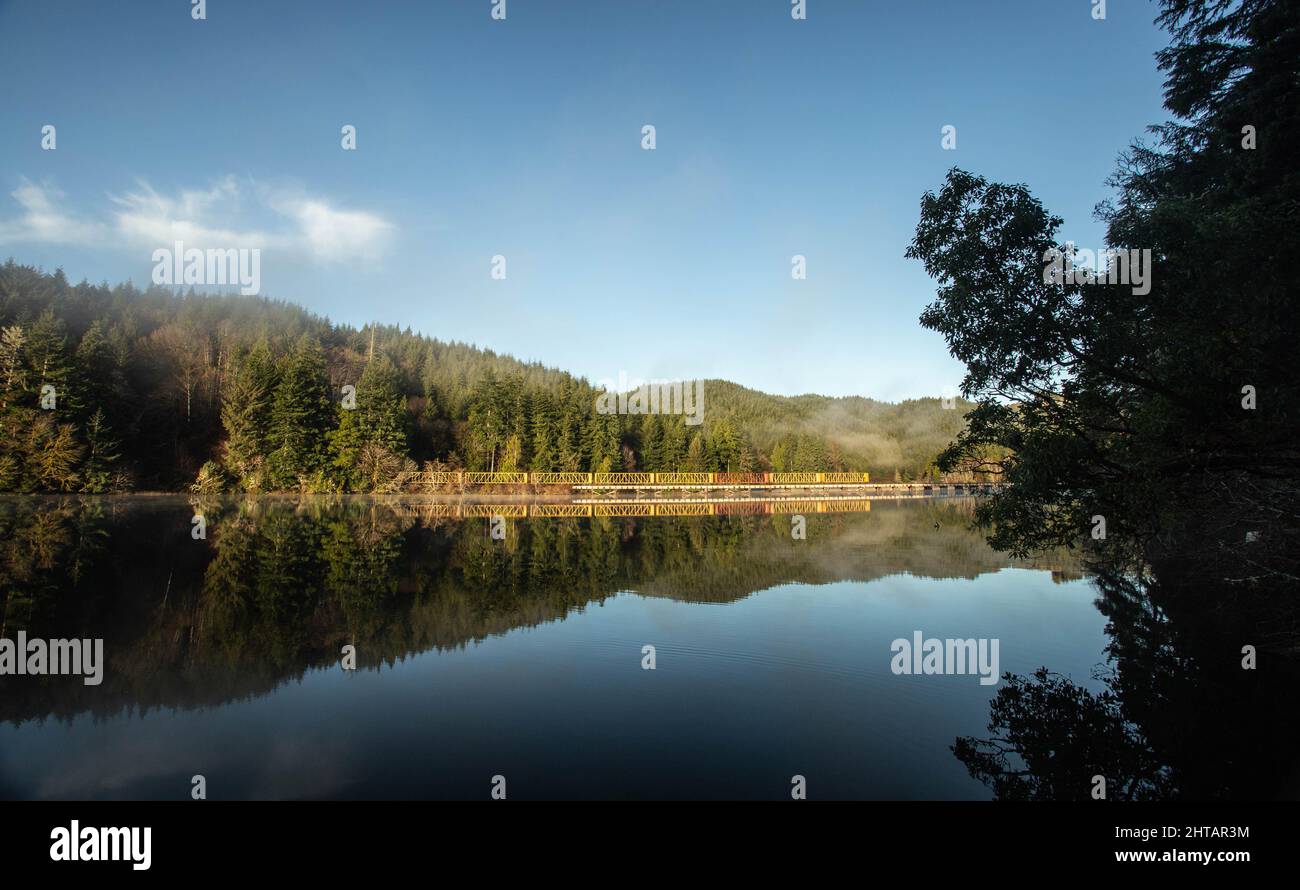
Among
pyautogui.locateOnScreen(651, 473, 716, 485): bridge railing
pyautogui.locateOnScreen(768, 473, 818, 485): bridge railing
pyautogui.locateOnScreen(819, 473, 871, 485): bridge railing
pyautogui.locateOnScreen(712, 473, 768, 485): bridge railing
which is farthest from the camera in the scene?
pyautogui.locateOnScreen(819, 473, 871, 485): bridge railing

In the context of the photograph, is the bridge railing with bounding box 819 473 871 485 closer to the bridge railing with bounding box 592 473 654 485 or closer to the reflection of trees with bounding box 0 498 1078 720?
the bridge railing with bounding box 592 473 654 485

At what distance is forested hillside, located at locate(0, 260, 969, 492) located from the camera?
147 ft

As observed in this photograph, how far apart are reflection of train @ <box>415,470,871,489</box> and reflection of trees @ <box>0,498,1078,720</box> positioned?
31672mm

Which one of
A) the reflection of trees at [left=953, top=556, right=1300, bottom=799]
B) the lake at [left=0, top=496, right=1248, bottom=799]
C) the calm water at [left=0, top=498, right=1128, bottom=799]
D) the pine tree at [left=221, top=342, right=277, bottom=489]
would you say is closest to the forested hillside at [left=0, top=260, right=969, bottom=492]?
the pine tree at [left=221, top=342, right=277, bottom=489]

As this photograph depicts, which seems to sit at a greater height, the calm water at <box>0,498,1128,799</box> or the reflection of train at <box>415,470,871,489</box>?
the reflection of train at <box>415,470,871,489</box>

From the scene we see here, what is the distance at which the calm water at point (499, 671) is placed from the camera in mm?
6832

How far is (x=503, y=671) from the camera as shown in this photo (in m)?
10.4

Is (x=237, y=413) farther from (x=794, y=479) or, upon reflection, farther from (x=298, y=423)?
(x=794, y=479)

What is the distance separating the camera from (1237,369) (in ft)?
27.6

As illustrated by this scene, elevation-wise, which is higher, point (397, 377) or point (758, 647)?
point (397, 377)
